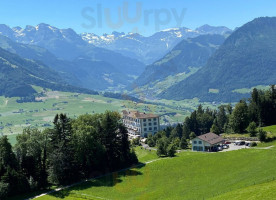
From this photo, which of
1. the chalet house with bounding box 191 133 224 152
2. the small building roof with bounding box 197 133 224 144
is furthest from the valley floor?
the small building roof with bounding box 197 133 224 144

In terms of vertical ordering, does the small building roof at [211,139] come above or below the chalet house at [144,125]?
below

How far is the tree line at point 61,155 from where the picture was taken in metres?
79.9

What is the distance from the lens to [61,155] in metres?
86.0

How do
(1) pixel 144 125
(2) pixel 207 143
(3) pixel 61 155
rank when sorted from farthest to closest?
(1) pixel 144 125 → (2) pixel 207 143 → (3) pixel 61 155

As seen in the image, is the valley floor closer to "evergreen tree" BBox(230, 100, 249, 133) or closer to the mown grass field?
the mown grass field

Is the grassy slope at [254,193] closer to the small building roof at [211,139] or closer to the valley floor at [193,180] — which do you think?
the valley floor at [193,180]

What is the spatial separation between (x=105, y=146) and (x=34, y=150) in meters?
22.1

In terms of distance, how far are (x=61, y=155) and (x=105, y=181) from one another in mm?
13595

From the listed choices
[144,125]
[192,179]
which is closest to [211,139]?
[192,179]

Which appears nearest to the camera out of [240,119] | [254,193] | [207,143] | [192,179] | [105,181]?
[254,193]

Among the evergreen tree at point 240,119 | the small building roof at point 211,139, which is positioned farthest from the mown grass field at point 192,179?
the evergreen tree at point 240,119

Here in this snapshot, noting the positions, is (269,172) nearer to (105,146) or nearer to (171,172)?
(171,172)

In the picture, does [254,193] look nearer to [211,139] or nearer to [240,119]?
[211,139]

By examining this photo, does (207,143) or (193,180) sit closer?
(193,180)
